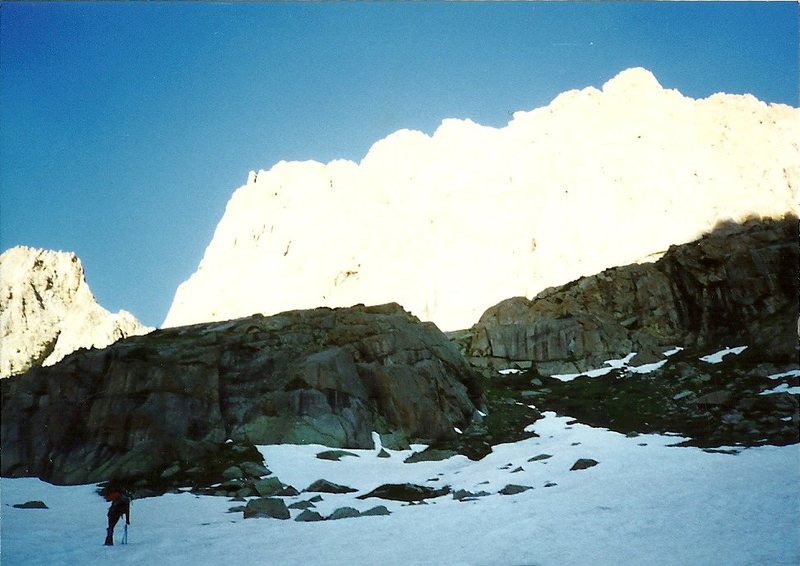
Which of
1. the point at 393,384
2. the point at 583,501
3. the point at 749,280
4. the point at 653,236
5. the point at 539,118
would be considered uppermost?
the point at 539,118

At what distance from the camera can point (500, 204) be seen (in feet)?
474

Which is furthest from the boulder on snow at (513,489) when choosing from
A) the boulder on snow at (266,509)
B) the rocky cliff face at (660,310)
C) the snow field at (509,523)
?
the rocky cliff face at (660,310)

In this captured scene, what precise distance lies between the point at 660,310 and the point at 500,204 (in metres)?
66.9

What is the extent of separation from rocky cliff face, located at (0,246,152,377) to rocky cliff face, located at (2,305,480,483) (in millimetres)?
85233

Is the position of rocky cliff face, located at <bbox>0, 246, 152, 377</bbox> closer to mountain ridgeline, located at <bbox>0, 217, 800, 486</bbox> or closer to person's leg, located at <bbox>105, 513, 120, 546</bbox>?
mountain ridgeline, located at <bbox>0, 217, 800, 486</bbox>

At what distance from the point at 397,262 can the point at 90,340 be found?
7656 centimetres

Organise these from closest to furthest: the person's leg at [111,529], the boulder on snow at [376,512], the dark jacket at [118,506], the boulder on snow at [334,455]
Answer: the person's leg at [111,529]
the dark jacket at [118,506]
the boulder on snow at [376,512]
the boulder on snow at [334,455]

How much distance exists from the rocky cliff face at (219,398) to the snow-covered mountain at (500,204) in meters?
75.5

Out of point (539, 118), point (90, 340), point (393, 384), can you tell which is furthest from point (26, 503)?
point (539, 118)

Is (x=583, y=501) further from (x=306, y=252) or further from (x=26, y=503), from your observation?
(x=306, y=252)

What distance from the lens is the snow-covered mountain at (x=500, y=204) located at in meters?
122

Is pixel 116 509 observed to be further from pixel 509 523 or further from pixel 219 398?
pixel 219 398

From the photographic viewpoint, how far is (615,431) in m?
45.1

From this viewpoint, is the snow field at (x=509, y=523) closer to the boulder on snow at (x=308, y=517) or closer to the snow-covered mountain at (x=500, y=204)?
the boulder on snow at (x=308, y=517)
